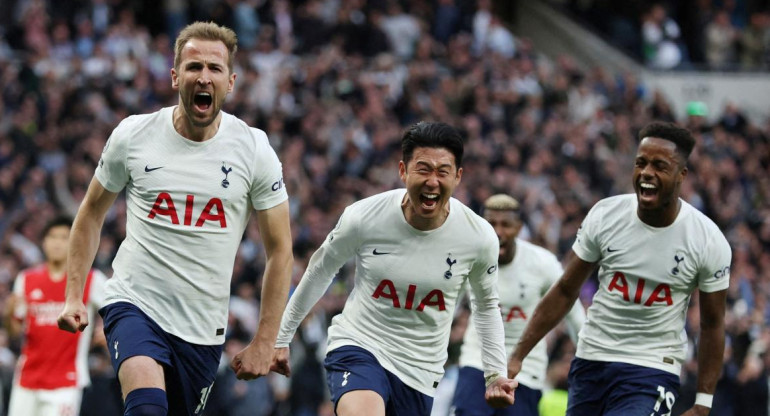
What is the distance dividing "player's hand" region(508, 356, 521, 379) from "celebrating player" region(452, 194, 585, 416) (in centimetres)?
162

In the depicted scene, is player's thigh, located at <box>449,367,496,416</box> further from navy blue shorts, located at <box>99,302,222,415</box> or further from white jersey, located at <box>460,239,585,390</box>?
navy blue shorts, located at <box>99,302,222,415</box>

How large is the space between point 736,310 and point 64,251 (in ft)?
33.6

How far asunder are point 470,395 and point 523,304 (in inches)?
33.5

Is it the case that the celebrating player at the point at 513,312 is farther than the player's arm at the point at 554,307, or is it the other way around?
the celebrating player at the point at 513,312

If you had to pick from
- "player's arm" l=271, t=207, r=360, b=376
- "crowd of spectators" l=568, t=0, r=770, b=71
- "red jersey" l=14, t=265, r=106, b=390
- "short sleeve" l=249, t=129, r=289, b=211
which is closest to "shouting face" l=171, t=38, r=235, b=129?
"short sleeve" l=249, t=129, r=289, b=211

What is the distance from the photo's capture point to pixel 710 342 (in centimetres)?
793

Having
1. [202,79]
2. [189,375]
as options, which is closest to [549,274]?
[189,375]

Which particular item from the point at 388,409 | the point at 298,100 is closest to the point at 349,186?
the point at 298,100

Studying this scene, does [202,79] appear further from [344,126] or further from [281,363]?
[344,126]

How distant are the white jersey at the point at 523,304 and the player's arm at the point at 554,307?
1651mm

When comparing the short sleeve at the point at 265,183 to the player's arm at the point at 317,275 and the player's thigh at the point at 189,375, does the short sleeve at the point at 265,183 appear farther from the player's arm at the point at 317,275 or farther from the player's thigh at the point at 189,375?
the player's thigh at the point at 189,375

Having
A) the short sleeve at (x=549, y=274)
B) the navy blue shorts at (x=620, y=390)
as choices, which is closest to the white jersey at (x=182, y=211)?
the navy blue shorts at (x=620, y=390)

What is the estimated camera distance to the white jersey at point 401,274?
7.46m

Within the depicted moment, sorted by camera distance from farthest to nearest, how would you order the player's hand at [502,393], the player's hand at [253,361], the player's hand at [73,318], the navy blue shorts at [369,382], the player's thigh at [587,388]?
the player's thigh at [587,388]
the player's hand at [502,393]
the navy blue shorts at [369,382]
the player's hand at [253,361]
the player's hand at [73,318]
